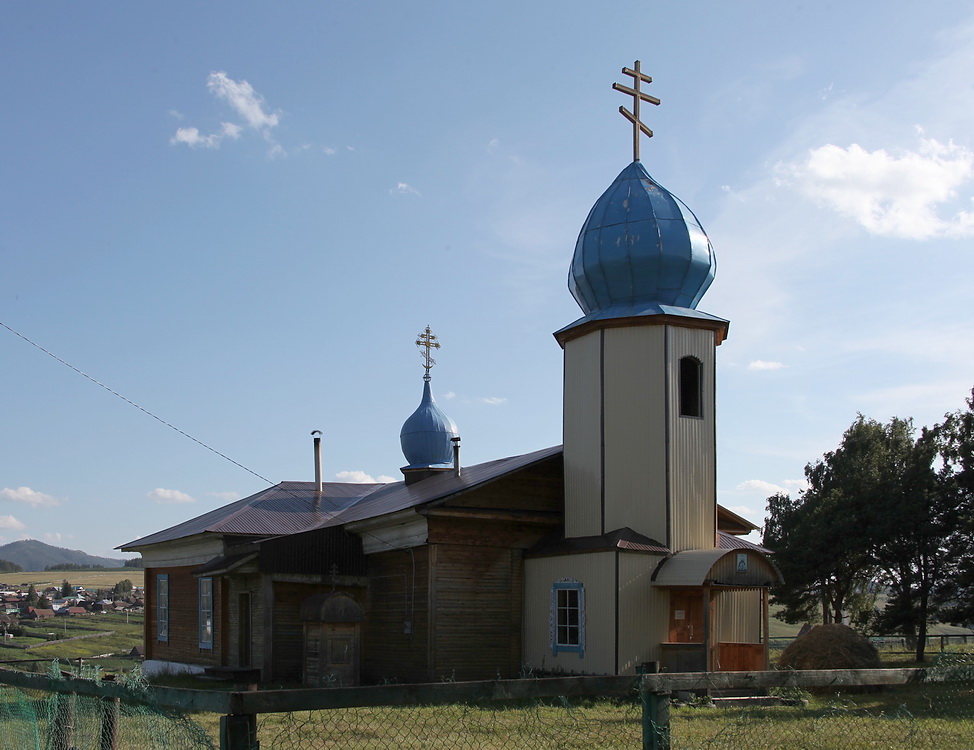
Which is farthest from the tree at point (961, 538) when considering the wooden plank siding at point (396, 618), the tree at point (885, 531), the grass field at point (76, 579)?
the grass field at point (76, 579)

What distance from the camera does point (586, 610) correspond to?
693 inches

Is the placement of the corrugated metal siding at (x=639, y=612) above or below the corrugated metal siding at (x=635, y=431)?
below

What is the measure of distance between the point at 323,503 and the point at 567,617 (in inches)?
409

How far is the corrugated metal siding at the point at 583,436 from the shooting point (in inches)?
734

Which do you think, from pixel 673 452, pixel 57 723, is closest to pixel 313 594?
pixel 673 452

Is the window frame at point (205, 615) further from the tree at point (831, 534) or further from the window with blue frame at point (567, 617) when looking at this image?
the tree at point (831, 534)

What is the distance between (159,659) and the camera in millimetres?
26453

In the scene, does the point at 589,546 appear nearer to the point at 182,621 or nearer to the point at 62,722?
the point at 62,722

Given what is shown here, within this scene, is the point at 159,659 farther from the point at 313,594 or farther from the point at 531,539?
the point at 531,539

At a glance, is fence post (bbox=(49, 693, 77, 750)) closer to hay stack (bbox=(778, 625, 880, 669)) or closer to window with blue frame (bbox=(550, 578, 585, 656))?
window with blue frame (bbox=(550, 578, 585, 656))

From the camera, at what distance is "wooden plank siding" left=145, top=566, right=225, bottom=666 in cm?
2291

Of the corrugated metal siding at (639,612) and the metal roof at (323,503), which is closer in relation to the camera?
the corrugated metal siding at (639,612)

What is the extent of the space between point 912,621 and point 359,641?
1872 cm

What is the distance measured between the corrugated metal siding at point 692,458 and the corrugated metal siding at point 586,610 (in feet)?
4.57
